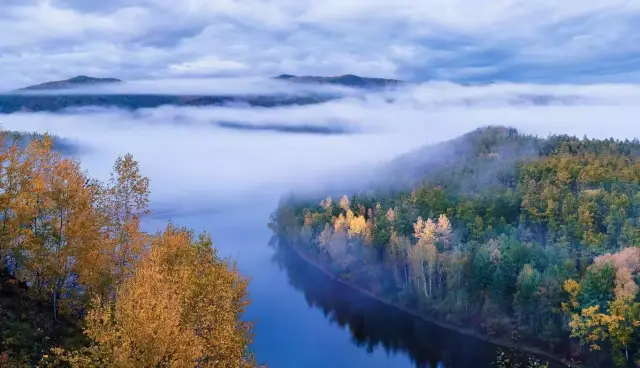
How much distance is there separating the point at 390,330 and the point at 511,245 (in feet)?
47.6

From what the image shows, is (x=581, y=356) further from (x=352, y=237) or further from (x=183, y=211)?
(x=183, y=211)

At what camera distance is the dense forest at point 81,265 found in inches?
750

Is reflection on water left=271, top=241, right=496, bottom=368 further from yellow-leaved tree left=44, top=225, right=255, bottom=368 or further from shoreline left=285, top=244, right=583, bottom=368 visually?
yellow-leaved tree left=44, top=225, right=255, bottom=368

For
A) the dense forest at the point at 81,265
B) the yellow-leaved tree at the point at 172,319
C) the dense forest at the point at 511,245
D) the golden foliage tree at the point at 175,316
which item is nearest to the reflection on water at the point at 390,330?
the dense forest at the point at 511,245

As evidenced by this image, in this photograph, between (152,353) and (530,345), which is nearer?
(152,353)

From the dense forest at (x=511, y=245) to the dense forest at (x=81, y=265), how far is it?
33.9 m

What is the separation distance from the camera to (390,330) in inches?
2210

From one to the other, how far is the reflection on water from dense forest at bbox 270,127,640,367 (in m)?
2.04

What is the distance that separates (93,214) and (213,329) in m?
9.73

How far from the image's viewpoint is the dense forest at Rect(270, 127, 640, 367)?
47219mm

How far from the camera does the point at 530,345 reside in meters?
49.8

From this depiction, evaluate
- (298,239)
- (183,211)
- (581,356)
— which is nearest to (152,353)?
(581,356)

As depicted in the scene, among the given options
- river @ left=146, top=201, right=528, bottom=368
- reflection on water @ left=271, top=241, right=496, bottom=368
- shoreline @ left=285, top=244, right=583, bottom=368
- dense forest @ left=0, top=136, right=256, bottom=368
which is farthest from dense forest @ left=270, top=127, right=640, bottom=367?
dense forest @ left=0, top=136, right=256, bottom=368

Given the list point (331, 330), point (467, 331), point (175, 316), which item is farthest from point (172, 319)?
point (467, 331)
